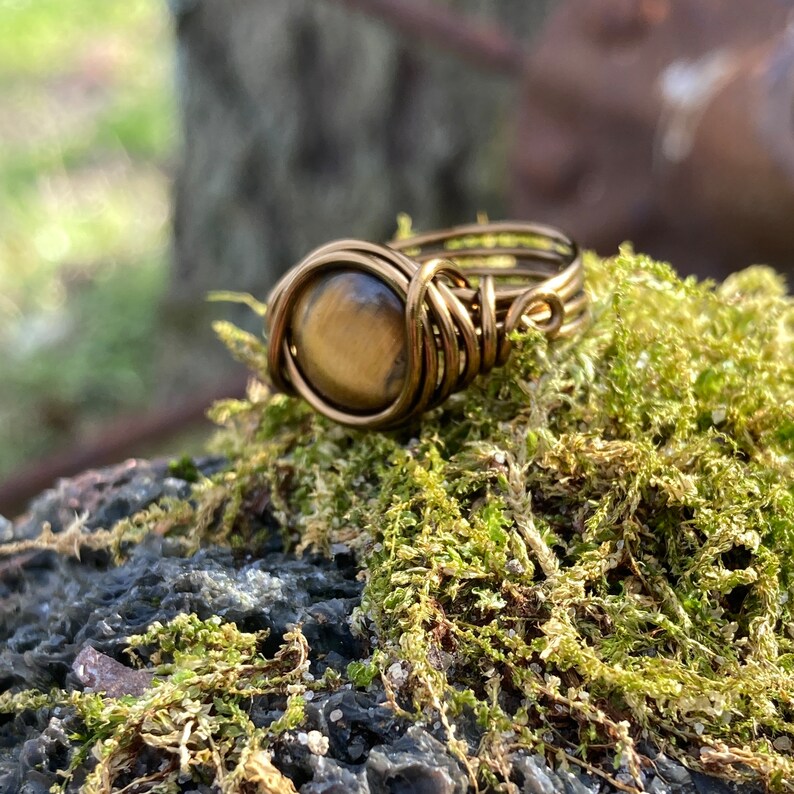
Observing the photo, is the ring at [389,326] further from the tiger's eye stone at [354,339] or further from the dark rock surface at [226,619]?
the dark rock surface at [226,619]

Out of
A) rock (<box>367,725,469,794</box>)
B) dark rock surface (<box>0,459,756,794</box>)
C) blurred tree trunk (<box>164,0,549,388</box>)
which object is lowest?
rock (<box>367,725,469,794</box>)

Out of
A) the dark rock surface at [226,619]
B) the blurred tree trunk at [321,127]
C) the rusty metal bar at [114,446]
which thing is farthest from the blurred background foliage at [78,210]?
the dark rock surface at [226,619]

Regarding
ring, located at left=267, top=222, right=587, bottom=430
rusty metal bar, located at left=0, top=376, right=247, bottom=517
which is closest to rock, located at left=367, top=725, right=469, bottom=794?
ring, located at left=267, top=222, right=587, bottom=430

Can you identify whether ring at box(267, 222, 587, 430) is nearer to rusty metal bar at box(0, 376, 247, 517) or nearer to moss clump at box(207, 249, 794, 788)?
moss clump at box(207, 249, 794, 788)

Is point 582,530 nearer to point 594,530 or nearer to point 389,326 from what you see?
point 594,530

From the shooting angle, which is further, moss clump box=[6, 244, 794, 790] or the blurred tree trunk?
the blurred tree trunk

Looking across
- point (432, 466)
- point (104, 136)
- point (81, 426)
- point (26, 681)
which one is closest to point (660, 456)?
point (432, 466)

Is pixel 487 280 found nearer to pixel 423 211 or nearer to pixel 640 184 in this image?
pixel 640 184
